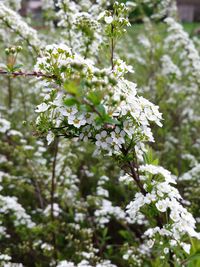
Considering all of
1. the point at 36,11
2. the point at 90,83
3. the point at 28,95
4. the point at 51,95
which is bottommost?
the point at 90,83

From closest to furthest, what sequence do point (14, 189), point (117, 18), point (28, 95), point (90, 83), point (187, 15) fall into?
point (90, 83) < point (117, 18) < point (14, 189) < point (28, 95) < point (187, 15)

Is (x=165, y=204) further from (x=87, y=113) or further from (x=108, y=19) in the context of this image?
(x=108, y=19)

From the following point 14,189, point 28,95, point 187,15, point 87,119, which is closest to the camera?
point 87,119

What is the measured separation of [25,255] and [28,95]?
3.32m

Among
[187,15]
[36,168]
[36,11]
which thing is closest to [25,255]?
[36,168]

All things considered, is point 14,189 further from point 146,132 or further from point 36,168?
point 146,132

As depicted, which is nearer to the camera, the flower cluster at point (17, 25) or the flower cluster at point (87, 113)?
the flower cluster at point (87, 113)

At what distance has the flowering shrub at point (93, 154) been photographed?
1961mm

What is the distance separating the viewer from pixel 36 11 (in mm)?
22203

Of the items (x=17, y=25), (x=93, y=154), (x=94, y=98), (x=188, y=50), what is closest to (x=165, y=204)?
(x=93, y=154)

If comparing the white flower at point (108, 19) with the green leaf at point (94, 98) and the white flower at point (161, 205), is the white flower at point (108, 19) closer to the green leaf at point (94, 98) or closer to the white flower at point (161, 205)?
the green leaf at point (94, 98)

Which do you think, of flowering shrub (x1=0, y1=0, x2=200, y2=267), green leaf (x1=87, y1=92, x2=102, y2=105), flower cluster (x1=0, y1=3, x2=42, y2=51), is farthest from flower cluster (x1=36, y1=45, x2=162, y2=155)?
flower cluster (x1=0, y1=3, x2=42, y2=51)

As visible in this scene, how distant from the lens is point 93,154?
2.08m

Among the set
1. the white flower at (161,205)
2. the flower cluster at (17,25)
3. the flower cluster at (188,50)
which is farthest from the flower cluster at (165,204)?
the flower cluster at (188,50)
